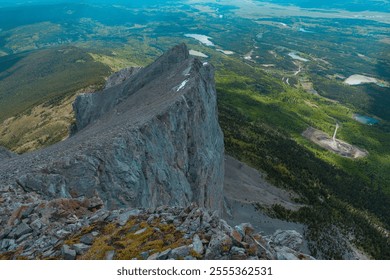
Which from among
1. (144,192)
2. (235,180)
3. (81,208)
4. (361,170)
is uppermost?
(81,208)

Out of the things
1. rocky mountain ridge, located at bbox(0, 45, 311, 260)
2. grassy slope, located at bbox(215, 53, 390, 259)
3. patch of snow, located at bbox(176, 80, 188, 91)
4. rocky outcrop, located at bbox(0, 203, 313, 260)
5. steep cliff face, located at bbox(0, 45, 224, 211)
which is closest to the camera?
rocky outcrop, located at bbox(0, 203, 313, 260)

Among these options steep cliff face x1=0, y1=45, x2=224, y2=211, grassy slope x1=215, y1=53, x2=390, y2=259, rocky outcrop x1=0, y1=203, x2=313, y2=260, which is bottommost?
grassy slope x1=215, y1=53, x2=390, y2=259

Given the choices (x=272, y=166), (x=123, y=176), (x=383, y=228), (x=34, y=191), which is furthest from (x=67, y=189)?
(x=383, y=228)

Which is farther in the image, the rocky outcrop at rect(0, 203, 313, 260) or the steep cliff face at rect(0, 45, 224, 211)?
the steep cliff face at rect(0, 45, 224, 211)

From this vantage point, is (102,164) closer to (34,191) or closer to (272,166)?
(34,191)

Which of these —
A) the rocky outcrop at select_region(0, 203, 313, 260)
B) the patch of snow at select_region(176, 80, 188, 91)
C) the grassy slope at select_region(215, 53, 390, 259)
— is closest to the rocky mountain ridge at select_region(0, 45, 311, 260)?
the rocky outcrop at select_region(0, 203, 313, 260)

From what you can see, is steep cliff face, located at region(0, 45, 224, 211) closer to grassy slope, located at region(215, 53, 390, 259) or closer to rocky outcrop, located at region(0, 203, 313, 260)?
rocky outcrop, located at region(0, 203, 313, 260)

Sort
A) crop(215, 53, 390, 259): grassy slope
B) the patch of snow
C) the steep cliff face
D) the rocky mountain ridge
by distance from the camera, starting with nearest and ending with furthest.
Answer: the rocky mountain ridge, the steep cliff face, the patch of snow, crop(215, 53, 390, 259): grassy slope
